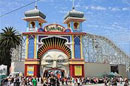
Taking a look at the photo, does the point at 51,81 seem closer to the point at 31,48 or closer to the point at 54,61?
the point at 54,61

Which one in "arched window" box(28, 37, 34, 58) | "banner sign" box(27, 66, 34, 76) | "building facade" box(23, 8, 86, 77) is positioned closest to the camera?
"banner sign" box(27, 66, 34, 76)

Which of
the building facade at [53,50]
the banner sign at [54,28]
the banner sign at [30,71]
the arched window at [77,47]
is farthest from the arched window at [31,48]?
the arched window at [77,47]

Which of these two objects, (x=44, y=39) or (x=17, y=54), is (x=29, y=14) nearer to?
(x=44, y=39)

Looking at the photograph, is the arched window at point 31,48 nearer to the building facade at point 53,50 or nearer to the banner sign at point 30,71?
the building facade at point 53,50

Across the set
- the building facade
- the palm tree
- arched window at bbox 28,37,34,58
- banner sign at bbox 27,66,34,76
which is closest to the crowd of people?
the building facade

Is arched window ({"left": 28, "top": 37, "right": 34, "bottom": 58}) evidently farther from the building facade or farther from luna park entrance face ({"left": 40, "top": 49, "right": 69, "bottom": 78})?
luna park entrance face ({"left": 40, "top": 49, "right": 69, "bottom": 78})

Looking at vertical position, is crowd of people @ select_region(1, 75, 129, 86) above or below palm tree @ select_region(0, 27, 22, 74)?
below

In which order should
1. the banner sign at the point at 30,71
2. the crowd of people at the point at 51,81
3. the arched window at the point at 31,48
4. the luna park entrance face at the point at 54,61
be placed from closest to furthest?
the crowd of people at the point at 51,81, the banner sign at the point at 30,71, the luna park entrance face at the point at 54,61, the arched window at the point at 31,48

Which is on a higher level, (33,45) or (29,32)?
(29,32)

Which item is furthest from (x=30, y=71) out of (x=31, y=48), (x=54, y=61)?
(x=54, y=61)

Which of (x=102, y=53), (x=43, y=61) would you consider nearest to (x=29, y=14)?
(x=43, y=61)

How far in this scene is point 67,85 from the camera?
2694 cm

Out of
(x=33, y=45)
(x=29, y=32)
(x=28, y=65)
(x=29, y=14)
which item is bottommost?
(x=28, y=65)

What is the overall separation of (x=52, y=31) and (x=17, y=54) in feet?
50.4
